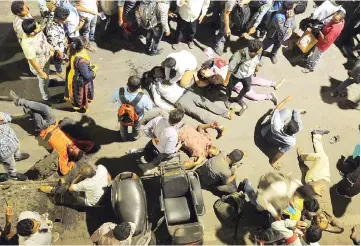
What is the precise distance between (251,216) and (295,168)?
128 centimetres

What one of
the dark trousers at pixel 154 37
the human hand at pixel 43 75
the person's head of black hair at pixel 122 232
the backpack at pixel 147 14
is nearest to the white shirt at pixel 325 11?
the dark trousers at pixel 154 37

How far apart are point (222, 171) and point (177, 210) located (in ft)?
2.99

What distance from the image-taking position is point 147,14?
7164 millimetres

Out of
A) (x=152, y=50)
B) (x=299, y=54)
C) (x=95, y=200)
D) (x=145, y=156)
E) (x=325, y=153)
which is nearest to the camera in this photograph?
(x=95, y=200)

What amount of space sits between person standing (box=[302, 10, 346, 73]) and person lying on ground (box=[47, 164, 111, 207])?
4.87m

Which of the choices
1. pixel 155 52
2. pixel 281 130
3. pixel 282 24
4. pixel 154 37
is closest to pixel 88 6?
pixel 154 37

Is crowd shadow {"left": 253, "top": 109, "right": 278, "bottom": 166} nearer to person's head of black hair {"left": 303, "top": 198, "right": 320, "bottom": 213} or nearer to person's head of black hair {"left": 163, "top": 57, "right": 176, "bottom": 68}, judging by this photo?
person's head of black hair {"left": 303, "top": 198, "right": 320, "bottom": 213}

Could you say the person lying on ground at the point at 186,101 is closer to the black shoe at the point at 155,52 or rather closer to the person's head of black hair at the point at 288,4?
the black shoe at the point at 155,52

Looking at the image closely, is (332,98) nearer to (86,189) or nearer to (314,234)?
(314,234)

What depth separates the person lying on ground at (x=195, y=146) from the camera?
262 inches

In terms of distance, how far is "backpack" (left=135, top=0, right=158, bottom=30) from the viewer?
7062 millimetres

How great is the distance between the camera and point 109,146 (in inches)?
273

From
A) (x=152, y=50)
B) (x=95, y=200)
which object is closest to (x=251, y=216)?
(x=95, y=200)

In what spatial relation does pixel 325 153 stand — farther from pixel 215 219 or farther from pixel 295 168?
pixel 215 219
